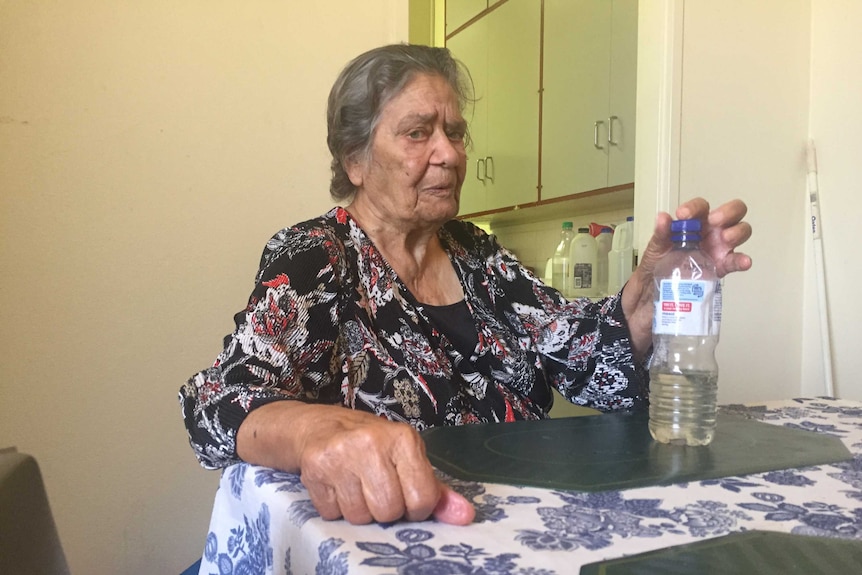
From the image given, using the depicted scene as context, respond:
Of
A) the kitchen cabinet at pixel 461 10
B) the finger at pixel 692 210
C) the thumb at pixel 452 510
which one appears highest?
the kitchen cabinet at pixel 461 10

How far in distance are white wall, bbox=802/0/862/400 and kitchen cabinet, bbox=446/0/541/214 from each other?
41.0 inches

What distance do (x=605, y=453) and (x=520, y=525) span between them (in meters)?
0.25

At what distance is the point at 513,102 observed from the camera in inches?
109

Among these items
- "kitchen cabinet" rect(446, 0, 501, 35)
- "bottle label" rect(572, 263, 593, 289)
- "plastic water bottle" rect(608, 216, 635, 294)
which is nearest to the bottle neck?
"plastic water bottle" rect(608, 216, 635, 294)

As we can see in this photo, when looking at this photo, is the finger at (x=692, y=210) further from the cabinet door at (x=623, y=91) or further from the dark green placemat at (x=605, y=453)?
the cabinet door at (x=623, y=91)

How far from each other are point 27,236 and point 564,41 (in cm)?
195

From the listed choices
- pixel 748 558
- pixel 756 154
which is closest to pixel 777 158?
pixel 756 154

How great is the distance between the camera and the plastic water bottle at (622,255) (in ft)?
7.27

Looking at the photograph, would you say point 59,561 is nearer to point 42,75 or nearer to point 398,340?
point 398,340

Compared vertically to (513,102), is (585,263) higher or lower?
lower

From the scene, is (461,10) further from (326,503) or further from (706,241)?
(326,503)

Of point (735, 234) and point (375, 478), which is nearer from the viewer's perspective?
point (375, 478)

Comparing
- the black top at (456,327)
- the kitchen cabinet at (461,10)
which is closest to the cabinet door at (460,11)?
the kitchen cabinet at (461,10)

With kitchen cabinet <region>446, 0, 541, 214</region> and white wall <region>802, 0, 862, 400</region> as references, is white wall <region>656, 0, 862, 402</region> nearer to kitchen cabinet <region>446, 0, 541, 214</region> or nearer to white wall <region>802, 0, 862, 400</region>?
white wall <region>802, 0, 862, 400</region>
